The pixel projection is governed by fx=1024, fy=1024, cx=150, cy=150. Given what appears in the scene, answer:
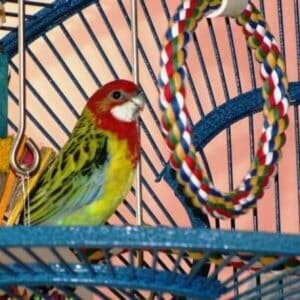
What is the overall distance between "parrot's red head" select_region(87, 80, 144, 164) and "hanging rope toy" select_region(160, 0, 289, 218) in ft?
0.42

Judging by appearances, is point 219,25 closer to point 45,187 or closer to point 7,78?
point 7,78

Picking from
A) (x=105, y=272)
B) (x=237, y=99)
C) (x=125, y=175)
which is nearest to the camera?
(x=105, y=272)

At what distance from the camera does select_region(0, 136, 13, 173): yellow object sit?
0.95m

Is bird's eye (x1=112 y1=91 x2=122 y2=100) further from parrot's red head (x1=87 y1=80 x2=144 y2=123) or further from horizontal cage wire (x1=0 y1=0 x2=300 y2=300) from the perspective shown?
horizontal cage wire (x1=0 y1=0 x2=300 y2=300)

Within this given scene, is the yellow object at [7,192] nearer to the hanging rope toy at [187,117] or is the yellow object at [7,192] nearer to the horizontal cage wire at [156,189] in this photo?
the horizontal cage wire at [156,189]

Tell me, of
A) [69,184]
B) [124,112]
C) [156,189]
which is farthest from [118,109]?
[156,189]

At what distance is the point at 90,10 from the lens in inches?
61.1

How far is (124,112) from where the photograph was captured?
932mm

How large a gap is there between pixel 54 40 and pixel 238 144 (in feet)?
1.06

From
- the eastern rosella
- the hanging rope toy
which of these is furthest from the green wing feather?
the hanging rope toy

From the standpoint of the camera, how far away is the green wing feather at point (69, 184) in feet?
2.72

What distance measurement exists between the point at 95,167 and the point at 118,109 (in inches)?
3.0

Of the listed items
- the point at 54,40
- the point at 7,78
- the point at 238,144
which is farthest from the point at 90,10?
the point at 7,78

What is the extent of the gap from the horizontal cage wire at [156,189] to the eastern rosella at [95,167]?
0.06 metres
